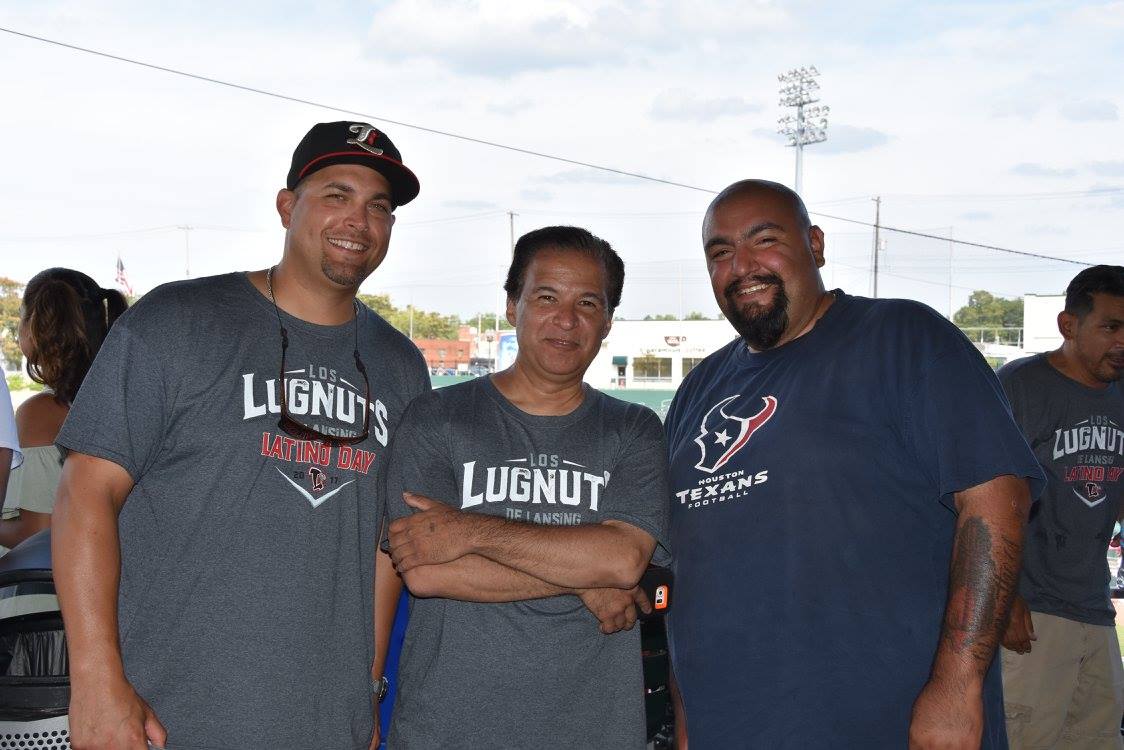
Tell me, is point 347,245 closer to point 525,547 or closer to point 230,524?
point 230,524

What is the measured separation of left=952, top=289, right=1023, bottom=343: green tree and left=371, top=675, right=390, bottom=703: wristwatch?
4089 cm

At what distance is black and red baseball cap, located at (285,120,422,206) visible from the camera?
2602 mm

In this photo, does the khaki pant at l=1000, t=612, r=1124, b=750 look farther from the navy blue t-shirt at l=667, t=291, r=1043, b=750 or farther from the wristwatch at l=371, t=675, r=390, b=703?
the wristwatch at l=371, t=675, r=390, b=703

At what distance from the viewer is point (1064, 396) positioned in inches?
174

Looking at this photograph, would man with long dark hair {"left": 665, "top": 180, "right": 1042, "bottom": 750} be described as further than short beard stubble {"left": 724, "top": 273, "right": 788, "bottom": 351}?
No

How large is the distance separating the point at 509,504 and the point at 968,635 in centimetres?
111

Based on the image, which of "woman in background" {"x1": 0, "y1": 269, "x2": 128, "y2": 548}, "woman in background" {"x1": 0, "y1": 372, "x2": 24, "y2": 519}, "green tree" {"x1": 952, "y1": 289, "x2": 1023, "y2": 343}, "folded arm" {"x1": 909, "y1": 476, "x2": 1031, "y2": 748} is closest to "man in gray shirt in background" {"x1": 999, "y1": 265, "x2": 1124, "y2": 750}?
"folded arm" {"x1": 909, "y1": 476, "x2": 1031, "y2": 748}

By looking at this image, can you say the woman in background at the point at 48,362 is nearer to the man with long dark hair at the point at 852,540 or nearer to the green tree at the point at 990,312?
the man with long dark hair at the point at 852,540

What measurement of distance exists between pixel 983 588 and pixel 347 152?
193 cm

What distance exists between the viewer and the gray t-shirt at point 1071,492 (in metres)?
4.37

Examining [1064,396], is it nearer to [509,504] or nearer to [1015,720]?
[1015,720]

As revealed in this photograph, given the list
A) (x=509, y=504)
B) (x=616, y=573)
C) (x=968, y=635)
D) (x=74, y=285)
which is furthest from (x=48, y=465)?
(x=968, y=635)

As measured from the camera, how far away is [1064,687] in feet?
14.6

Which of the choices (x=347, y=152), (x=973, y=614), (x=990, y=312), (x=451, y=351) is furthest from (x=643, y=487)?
(x=451, y=351)
